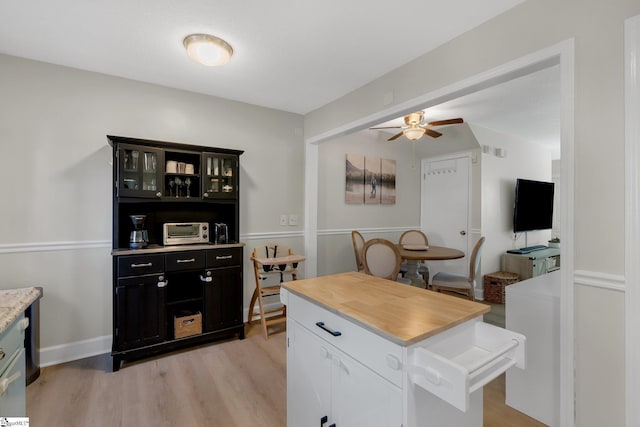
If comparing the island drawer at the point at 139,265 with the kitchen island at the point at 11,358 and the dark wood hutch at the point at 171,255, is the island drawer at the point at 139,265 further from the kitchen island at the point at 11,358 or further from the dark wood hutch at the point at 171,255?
the kitchen island at the point at 11,358

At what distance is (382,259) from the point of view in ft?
10.9

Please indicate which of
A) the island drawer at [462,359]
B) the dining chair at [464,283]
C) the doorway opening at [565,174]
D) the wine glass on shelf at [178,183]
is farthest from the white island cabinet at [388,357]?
the dining chair at [464,283]

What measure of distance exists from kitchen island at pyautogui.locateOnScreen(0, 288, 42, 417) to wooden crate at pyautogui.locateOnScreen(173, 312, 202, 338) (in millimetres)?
1060

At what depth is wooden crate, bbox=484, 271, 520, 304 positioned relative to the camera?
4199 millimetres

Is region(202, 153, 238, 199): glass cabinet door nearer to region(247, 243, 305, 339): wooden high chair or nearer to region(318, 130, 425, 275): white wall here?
region(247, 243, 305, 339): wooden high chair

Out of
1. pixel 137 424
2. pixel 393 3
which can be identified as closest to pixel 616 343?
pixel 393 3

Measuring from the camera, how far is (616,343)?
1343 millimetres

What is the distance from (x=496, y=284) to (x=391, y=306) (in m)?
3.75

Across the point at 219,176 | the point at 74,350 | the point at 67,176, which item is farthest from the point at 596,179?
the point at 74,350

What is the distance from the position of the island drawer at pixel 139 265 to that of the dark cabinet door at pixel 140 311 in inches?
1.9

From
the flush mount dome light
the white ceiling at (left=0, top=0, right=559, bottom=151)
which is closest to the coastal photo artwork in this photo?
the white ceiling at (left=0, top=0, right=559, bottom=151)

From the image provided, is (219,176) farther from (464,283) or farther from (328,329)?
(464,283)

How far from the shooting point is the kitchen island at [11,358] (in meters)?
1.38

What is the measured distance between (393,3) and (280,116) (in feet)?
6.98
